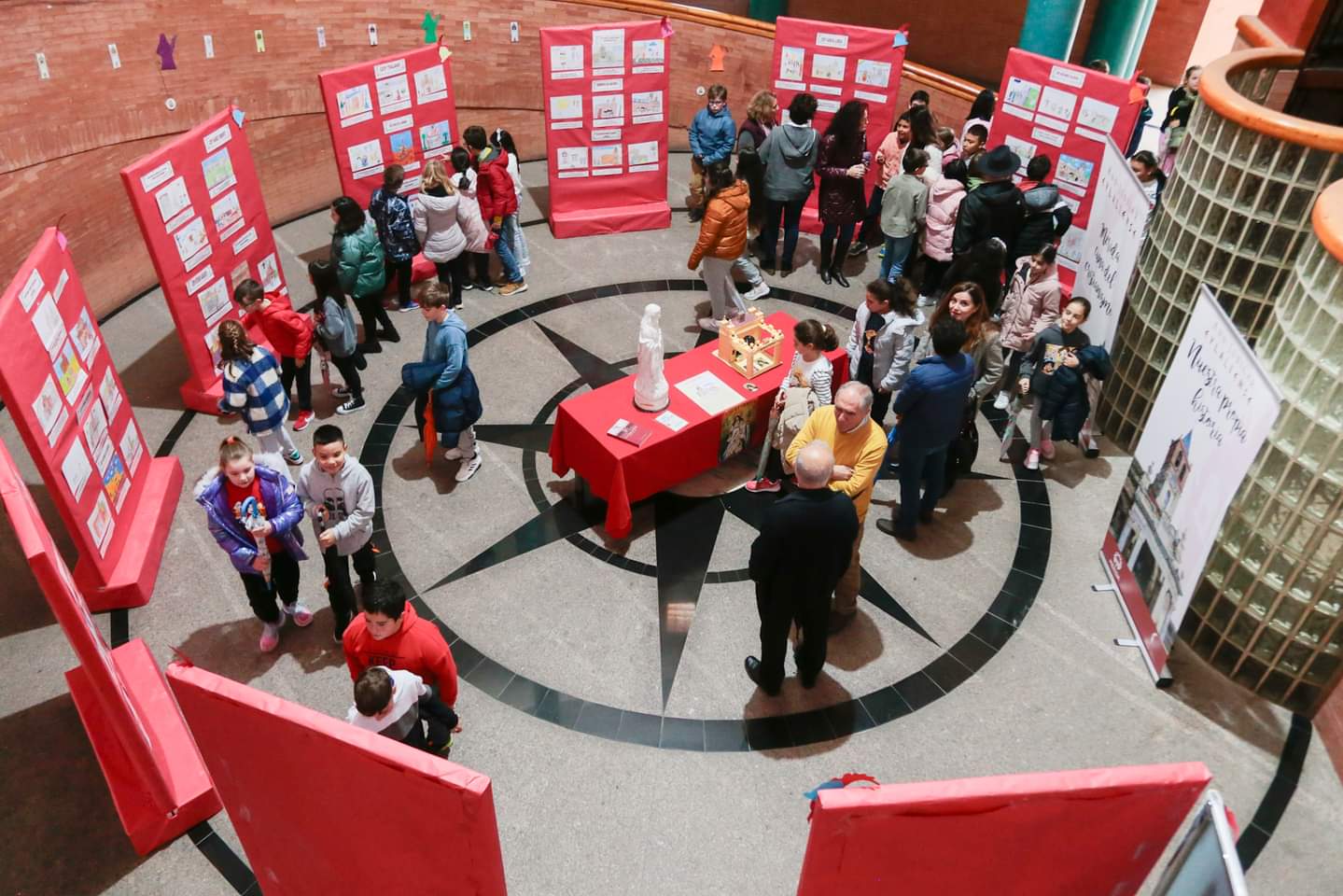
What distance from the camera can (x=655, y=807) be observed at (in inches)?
179

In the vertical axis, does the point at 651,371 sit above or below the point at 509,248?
above

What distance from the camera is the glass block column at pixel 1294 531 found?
434 centimetres

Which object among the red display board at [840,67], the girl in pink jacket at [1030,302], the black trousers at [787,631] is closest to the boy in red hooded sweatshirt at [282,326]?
the black trousers at [787,631]

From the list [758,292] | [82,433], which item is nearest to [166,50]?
[82,433]

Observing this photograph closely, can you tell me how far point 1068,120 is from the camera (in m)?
8.26

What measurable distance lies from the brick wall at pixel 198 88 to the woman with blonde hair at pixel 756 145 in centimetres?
229

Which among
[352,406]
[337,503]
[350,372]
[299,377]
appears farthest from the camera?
[352,406]

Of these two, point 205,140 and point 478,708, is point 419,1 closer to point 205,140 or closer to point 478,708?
point 205,140

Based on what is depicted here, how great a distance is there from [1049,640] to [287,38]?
28.0 feet

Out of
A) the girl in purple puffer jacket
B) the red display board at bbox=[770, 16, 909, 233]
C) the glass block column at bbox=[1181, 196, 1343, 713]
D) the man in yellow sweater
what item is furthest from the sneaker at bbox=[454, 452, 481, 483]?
the red display board at bbox=[770, 16, 909, 233]

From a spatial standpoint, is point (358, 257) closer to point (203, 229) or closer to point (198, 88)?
point (203, 229)

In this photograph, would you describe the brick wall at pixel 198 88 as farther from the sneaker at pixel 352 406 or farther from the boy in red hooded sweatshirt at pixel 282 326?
the sneaker at pixel 352 406

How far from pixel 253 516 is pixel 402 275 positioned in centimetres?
404

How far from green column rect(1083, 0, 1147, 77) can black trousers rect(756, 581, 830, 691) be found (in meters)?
10.4
